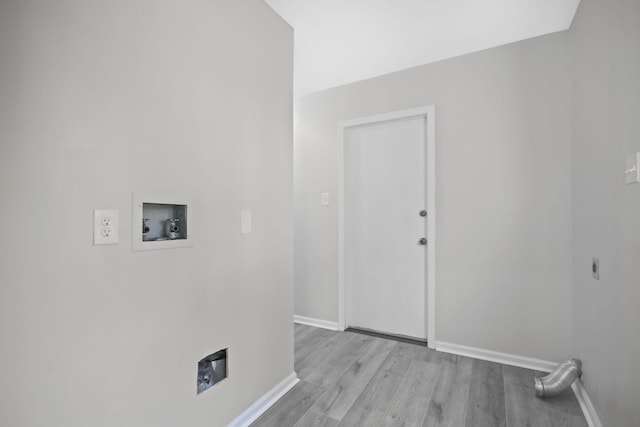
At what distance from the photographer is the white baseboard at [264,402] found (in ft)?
5.47

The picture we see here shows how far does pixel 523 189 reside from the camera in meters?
2.30

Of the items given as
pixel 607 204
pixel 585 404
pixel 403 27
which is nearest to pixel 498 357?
pixel 585 404

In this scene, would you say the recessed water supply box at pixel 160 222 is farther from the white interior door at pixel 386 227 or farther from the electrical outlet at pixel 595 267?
the electrical outlet at pixel 595 267

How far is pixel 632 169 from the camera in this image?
1.24 meters

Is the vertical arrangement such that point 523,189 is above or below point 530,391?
above

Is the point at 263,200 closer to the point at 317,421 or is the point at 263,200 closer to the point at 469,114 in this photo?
the point at 317,421

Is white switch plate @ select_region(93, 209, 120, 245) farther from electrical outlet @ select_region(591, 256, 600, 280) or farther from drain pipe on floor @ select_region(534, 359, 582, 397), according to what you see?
drain pipe on floor @ select_region(534, 359, 582, 397)

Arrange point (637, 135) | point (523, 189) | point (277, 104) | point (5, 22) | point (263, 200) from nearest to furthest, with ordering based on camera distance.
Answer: point (5, 22), point (637, 135), point (263, 200), point (277, 104), point (523, 189)

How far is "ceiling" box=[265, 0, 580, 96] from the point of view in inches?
76.0

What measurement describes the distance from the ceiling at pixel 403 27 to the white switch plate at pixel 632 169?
1.24 metres

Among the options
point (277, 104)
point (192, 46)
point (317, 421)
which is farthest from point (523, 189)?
point (192, 46)

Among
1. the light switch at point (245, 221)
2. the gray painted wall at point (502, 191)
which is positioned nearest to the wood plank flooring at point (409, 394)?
the gray painted wall at point (502, 191)

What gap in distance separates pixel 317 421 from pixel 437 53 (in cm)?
268

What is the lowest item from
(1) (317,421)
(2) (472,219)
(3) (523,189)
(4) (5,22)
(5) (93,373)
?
(1) (317,421)
